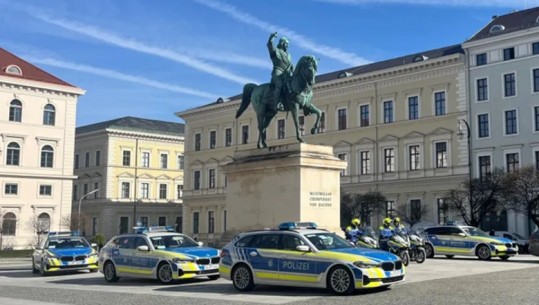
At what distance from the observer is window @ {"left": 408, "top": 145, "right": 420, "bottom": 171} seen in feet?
192

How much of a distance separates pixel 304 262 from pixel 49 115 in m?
59.8

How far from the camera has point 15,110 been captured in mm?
66875

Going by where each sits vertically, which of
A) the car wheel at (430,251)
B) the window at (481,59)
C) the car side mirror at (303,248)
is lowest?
the car wheel at (430,251)

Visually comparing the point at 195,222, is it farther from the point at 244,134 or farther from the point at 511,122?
the point at 511,122

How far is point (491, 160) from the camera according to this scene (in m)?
54.6

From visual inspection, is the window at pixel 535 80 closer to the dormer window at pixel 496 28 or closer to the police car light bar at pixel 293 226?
the dormer window at pixel 496 28

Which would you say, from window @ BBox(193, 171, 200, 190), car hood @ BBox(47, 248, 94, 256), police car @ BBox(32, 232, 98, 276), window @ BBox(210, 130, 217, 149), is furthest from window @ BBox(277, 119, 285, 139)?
car hood @ BBox(47, 248, 94, 256)

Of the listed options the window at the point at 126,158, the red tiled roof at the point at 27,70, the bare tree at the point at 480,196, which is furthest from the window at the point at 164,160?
the bare tree at the point at 480,196

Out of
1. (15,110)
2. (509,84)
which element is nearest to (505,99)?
(509,84)

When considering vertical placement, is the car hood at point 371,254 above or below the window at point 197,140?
below

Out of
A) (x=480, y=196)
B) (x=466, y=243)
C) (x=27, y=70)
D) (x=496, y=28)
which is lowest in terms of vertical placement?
(x=466, y=243)

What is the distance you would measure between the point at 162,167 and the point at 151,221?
785 centimetres

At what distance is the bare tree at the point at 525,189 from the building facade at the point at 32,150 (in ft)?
142

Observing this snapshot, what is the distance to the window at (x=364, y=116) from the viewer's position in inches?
2459
